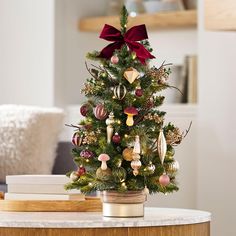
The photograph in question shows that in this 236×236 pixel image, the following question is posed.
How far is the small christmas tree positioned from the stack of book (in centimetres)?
19

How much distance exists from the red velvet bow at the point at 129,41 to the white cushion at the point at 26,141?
113 cm

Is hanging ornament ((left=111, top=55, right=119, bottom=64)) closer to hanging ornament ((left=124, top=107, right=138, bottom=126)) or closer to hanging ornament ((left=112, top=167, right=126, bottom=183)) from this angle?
hanging ornament ((left=124, top=107, right=138, bottom=126))

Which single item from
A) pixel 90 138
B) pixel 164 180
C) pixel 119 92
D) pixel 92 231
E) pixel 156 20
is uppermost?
pixel 156 20

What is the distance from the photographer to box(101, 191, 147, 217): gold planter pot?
7.07 ft

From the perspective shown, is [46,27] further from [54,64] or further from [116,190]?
[116,190]

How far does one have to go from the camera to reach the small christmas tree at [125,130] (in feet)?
7.10

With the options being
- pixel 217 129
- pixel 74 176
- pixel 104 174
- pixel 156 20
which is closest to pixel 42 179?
pixel 74 176

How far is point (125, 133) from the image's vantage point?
2189mm

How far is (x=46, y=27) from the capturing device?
4574 millimetres

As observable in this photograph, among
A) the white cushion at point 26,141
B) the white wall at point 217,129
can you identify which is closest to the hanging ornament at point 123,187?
the white cushion at point 26,141

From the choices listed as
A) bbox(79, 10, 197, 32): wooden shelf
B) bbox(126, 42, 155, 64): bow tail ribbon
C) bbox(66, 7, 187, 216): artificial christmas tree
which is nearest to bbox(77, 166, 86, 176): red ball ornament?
bbox(66, 7, 187, 216): artificial christmas tree

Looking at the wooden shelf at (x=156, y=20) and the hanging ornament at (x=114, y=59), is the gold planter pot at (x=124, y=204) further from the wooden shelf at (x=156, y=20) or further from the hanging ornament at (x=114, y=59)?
the wooden shelf at (x=156, y=20)

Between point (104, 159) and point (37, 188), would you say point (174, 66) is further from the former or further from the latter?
point (104, 159)

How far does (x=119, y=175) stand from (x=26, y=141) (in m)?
1.24
